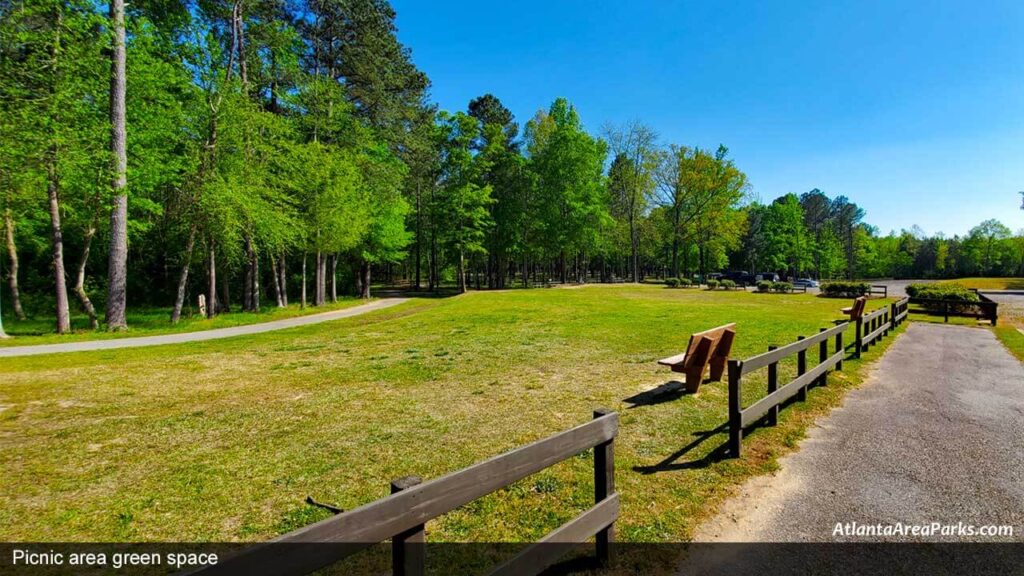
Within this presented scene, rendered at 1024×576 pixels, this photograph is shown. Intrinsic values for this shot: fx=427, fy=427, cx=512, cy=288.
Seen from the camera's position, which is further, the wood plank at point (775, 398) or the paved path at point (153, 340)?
the paved path at point (153, 340)

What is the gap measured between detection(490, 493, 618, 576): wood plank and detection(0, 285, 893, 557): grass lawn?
593 millimetres

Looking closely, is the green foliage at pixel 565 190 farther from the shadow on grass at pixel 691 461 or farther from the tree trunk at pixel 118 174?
the shadow on grass at pixel 691 461

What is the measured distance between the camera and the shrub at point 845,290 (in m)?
31.2

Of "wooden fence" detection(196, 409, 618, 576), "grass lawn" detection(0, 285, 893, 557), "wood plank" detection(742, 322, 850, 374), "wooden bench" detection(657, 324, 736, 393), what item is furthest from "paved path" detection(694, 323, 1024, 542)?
"wooden bench" detection(657, 324, 736, 393)

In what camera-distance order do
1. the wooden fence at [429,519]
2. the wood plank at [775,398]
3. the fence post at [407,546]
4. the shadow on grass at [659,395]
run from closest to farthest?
1. the wooden fence at [429,519]
2. the fence post at [407,546]
3. the wood plank at [775,398]
4. the shadow on grass at [659,395]

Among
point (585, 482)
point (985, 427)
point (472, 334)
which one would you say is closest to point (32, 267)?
point (472, 334)

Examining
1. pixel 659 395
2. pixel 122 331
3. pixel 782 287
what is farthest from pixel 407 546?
pixel 782 287

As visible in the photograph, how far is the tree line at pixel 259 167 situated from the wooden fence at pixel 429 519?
18.3 metres

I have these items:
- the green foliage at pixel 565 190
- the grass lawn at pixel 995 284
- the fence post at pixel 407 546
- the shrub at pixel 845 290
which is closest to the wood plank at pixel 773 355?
the fence post at pixel 407 546

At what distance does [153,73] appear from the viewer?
18.9 m

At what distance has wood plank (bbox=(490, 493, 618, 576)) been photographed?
103 inches

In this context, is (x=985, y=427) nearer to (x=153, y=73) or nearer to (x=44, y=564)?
(x=44, y=564)

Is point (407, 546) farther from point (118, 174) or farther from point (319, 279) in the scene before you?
point (319, 279)

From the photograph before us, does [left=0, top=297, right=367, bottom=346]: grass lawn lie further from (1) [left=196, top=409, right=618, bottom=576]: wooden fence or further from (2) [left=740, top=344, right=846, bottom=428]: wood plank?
(2) [left=740, top=344, right=846, bottom=428]: wood plank
